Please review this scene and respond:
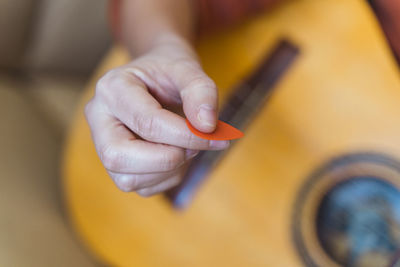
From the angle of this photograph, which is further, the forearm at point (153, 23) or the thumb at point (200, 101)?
the forearm at point (153, 23)

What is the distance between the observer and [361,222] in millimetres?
548

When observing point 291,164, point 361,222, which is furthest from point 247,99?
point 361,222

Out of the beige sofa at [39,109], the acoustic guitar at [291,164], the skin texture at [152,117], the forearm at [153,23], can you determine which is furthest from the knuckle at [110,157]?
the beige sofa at [39,109]

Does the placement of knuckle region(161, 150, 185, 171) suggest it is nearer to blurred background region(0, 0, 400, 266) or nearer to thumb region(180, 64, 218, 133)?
thumb region(180, 64, 218, 133)

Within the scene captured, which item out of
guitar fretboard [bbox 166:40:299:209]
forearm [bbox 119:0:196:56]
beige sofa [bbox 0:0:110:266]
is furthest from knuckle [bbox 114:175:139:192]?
beige sofa [bbox 0:0:110:266]

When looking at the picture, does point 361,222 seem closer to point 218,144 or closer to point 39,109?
point 218,144

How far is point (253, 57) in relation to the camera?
625 millimetres

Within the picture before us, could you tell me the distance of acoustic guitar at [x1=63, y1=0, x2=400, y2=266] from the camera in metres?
0.55

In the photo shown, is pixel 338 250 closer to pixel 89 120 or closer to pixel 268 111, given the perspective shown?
pixel 268 111

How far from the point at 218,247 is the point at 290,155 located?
18cm

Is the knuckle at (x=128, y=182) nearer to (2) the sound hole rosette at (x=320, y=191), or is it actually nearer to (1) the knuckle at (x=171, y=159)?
(1) the knuckle at (x=171, y=159)

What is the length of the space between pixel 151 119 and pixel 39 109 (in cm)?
64

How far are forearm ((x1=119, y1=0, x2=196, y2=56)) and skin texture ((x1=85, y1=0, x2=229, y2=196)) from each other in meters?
0.06

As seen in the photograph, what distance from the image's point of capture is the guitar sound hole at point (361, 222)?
0.53 m
